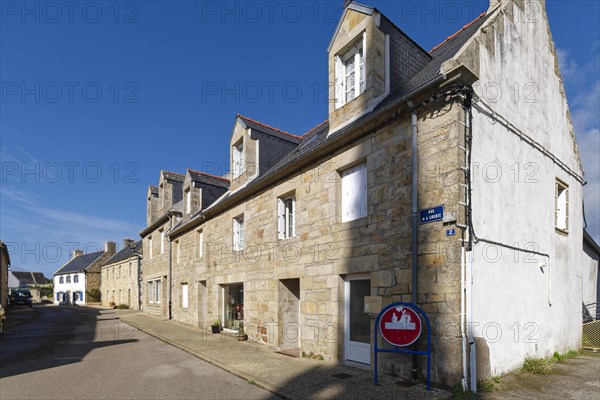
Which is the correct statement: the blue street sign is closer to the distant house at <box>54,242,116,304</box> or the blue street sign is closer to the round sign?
the round sign

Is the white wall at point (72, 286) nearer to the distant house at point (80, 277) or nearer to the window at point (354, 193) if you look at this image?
the distant house at point (80, 277)

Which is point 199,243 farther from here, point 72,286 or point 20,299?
point 72,286

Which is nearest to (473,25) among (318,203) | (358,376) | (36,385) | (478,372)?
(318,203)

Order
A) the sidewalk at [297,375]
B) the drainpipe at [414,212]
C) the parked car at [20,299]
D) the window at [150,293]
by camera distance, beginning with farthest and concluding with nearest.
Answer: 1. the parked car at [20,299]
2. the window at [150,293]
3. the drainpipe at [414,212]
4. the sidewalk at [297,375]

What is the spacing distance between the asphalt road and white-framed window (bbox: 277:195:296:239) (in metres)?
3.57

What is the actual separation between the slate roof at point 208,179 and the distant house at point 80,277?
110 feet

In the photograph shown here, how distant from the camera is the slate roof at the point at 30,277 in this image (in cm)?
7228

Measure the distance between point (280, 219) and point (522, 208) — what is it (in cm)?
546

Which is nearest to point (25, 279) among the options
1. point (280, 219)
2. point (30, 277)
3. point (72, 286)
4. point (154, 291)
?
point (30, 277)

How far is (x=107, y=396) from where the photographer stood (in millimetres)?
6117

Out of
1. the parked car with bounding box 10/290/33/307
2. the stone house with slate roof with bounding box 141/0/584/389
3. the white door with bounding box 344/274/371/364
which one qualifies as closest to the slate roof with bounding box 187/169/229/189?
the stone house with slate roof with bounding box 141/0/584/389

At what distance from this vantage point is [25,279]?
73.7m

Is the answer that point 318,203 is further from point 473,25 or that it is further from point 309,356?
point 473,25

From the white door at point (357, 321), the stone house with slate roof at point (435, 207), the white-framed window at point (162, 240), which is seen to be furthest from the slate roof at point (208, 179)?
the white door at point (357, 321)
